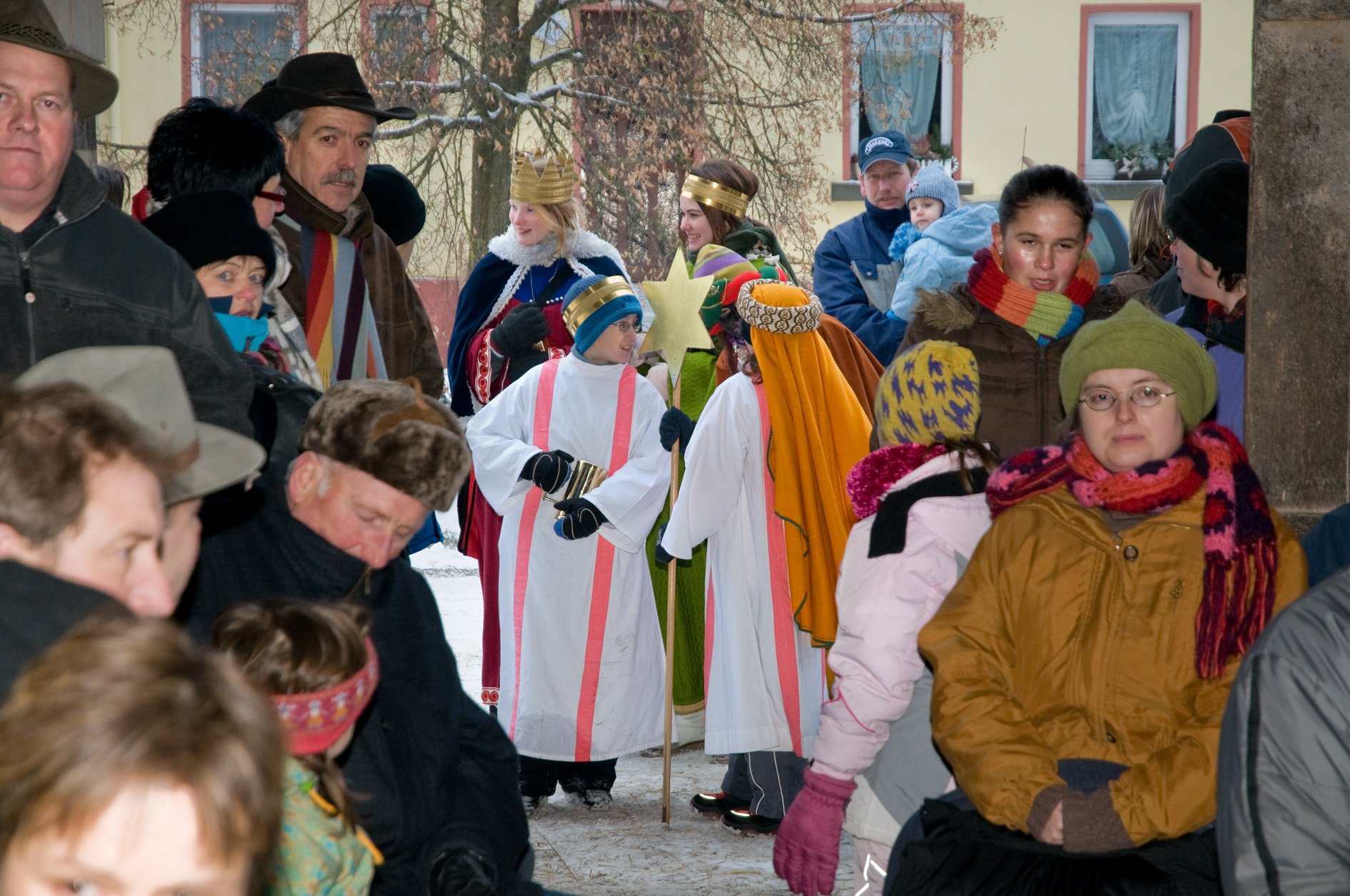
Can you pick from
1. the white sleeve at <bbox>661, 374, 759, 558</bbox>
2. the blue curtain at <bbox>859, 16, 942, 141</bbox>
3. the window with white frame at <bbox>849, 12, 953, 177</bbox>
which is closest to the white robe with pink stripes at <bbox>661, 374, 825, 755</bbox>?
the white sleeve at <bbox>661, 374, 759, 558</bbox>

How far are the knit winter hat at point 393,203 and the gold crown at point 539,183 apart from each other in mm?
641

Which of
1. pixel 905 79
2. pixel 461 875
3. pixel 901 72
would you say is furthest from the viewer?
pixel 905 79

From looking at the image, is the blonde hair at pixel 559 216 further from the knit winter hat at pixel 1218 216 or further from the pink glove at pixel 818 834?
the pink glove at pixel 818 834

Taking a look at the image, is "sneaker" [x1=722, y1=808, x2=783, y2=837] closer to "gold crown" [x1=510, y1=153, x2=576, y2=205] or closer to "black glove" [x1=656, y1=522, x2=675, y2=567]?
"black glove" [x1=656, y1=522, x2=675, y2=567]

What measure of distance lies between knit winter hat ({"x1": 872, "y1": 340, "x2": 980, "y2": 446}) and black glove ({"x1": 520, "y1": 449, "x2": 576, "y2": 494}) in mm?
1935

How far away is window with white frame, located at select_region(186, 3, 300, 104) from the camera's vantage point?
36.5 feet

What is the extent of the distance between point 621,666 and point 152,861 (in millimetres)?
4029

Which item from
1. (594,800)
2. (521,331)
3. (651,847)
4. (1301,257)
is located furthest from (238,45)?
(1301,257)

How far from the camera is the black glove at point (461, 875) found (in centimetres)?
269

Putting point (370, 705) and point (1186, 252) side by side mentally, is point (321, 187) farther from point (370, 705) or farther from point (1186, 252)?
point (1186, 252)

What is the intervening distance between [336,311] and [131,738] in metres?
3.09

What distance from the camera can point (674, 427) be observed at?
526 cm

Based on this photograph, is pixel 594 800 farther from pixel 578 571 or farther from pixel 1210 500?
pixel 1210 500

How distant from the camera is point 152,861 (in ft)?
4.02
